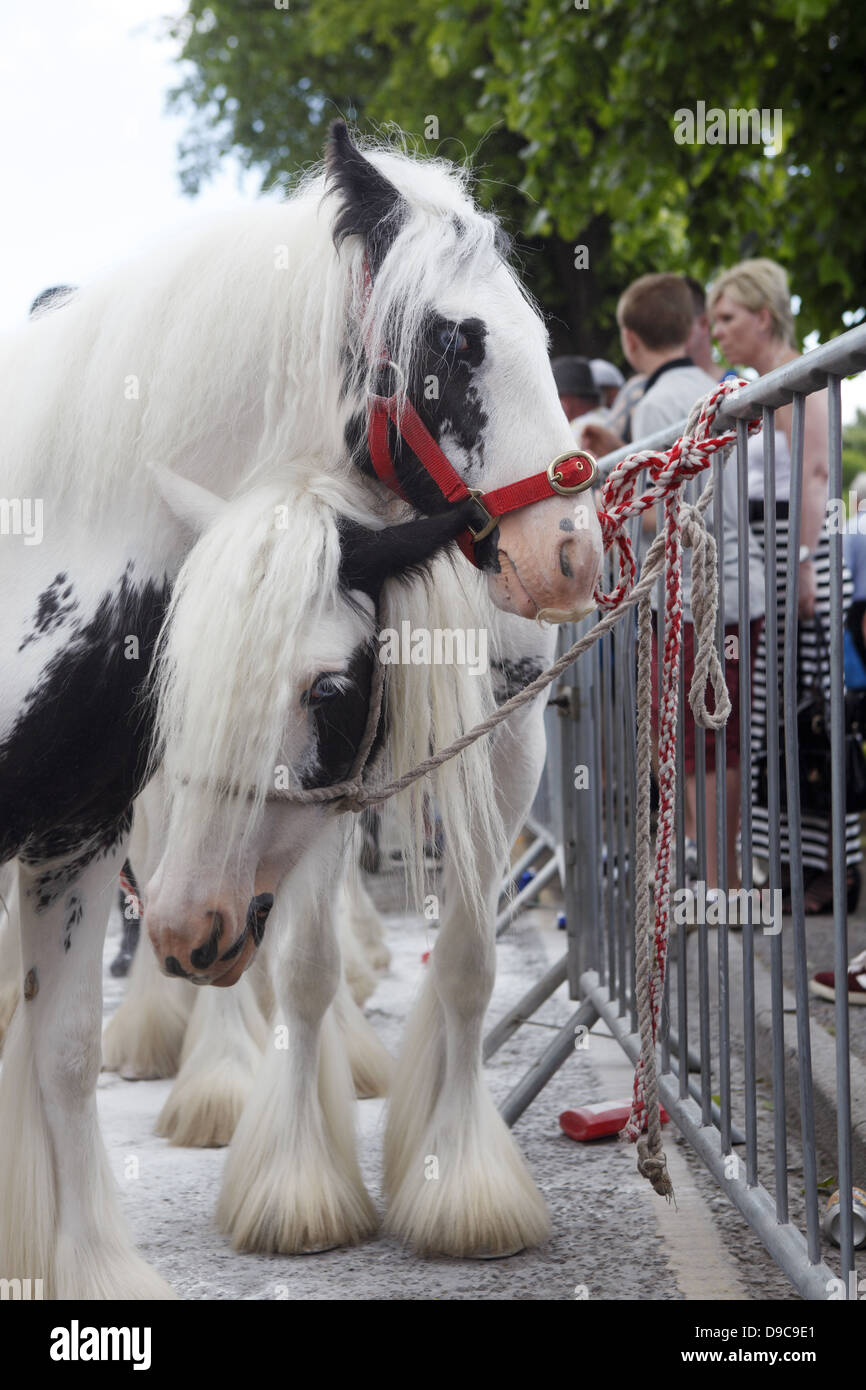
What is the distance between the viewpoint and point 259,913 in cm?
212

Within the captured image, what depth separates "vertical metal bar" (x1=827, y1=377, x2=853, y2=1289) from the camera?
6.03 ft

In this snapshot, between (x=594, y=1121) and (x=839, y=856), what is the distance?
1.96 metres

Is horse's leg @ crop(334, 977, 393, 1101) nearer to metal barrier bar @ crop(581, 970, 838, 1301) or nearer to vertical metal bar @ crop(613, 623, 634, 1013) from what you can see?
vertical metal bar @ crop(613, 623, 634, 1013)

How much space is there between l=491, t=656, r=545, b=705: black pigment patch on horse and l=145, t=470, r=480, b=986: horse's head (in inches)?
30.8

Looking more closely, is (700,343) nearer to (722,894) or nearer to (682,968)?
(682,968)

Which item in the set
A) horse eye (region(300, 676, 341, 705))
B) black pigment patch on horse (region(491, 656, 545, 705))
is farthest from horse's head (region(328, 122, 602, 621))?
black pigment patch on horse (region(491, 656, 545, 705))

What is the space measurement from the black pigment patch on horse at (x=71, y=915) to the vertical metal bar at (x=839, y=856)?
1.26 metres

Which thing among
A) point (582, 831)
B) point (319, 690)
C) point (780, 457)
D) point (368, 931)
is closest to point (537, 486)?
point (319, 690)

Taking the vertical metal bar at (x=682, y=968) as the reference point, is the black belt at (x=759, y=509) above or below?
above

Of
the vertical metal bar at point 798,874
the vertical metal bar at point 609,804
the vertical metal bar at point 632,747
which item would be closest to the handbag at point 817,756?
the vertical metal bar at point 609,804

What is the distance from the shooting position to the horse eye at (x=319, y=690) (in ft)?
6.56

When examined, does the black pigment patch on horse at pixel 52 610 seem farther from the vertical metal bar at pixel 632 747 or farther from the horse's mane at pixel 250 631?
the vertical metal bar at pixel 632 747

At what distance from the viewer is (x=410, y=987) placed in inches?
217
